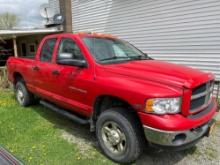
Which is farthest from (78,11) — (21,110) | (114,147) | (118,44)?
(114,147)

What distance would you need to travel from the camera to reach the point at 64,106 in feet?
16.5

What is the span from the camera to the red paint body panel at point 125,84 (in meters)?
3.23

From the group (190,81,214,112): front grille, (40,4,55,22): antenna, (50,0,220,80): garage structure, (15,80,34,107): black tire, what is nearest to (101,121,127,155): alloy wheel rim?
(190,81,214,112): front grille

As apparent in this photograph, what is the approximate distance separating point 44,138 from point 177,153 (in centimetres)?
244

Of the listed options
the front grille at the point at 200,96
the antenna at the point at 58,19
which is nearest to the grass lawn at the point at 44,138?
the front grille at the point at 200,96

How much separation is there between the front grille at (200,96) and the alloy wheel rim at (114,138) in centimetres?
108

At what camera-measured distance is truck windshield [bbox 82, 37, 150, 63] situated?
4391mm

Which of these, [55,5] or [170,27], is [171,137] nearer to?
[170,27]

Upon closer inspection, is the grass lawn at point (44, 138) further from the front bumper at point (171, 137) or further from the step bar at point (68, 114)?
the front bumper at point (171, 137)

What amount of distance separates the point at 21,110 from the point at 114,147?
3589 mm

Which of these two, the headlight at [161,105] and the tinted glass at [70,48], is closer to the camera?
the headlight at [161,105]

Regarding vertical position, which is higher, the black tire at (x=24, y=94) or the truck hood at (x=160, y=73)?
the truck hood at (x=160, y=73)

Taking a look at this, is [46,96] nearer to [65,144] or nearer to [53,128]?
[53,128]

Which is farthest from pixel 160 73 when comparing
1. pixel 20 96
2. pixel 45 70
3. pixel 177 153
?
pixel 20 96
